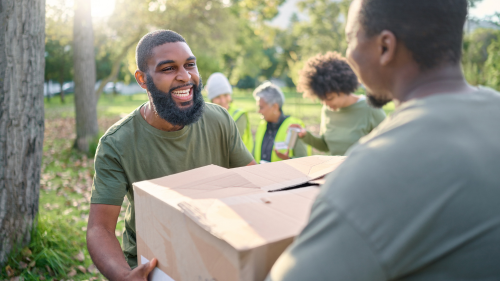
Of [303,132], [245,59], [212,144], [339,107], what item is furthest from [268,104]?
[245,59]

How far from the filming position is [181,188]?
146 cm

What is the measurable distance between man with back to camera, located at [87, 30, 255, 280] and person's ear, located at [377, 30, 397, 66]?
1.49 meters

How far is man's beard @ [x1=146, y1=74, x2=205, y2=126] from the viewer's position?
2.32 meters

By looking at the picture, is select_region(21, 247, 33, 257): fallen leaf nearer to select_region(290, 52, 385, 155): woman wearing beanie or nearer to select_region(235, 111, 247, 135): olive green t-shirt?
select_region(235, 111, 247, 135): olive green t-shirt

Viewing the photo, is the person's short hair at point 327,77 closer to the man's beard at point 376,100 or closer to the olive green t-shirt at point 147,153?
the olive green t-shirt at point 147,153

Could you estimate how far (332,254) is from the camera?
2.69 feet

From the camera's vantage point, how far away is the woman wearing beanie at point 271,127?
4.98 m

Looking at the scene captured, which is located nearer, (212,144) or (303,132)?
(212,144)

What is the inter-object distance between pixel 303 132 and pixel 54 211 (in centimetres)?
377

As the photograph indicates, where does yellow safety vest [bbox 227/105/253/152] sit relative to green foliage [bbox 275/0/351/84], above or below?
below

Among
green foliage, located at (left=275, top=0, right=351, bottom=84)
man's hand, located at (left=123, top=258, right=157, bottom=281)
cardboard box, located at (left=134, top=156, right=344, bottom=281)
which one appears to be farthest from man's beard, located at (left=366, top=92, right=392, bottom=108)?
green foliage, located at (left=275, top=0, right=351, bottom=84)

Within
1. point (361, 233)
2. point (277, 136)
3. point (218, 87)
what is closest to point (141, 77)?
point (361, 233)

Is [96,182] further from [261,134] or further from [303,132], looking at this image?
[261,134]

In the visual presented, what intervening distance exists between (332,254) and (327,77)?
11.9 ft
